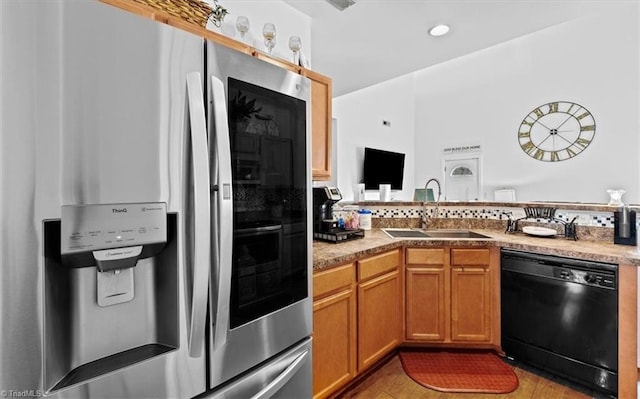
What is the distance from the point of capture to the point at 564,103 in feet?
15.7

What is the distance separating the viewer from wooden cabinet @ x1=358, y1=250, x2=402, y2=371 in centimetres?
213

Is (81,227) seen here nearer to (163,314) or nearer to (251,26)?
(163,314)

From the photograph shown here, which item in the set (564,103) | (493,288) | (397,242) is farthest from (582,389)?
(564,103)

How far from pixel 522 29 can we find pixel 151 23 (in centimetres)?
326

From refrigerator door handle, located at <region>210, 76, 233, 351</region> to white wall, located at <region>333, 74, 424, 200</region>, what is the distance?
355cm

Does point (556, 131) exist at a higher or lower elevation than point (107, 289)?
higher

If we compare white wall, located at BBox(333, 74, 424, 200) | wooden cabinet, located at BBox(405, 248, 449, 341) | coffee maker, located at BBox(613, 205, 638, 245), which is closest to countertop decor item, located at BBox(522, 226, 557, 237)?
coffee maker, located at BBox(613, 205, 638, 245)

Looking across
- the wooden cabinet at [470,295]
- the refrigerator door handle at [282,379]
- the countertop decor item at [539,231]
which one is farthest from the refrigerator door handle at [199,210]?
the countertop decor item at [539,231]

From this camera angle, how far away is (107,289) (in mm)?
874

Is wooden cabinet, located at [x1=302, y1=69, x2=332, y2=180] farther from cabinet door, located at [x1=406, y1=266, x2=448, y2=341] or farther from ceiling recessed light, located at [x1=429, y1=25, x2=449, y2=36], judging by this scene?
ceiling recessed light, located at [x1=429, y1=25, x2=449, y2=36]

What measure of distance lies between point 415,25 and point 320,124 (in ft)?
4.75

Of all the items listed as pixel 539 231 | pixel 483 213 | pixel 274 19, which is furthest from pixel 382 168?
pixel 274 19

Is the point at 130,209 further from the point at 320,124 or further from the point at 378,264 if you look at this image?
the point at 378,264

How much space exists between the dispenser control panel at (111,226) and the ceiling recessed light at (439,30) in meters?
2.90
